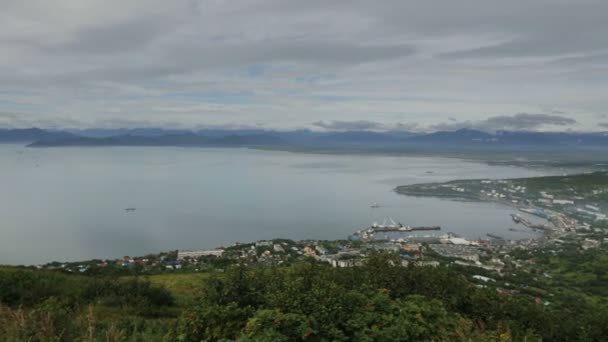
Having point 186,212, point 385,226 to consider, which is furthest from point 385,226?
point 186,212

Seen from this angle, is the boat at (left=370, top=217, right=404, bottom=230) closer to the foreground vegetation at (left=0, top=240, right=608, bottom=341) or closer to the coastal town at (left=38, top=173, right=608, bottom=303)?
the coastal town at (left=38, top=173, right=608, bottom=303)

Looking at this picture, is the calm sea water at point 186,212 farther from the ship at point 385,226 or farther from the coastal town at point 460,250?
the coastal town at point 460,250

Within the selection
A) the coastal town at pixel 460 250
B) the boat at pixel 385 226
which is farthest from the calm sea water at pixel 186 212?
the coastal town at pixel 460 250

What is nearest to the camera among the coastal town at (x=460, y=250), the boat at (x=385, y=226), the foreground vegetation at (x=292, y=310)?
the foreground vegetation at (x=292, y=310)

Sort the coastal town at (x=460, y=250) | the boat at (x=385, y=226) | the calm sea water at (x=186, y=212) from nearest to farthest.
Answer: the coastal town at (x=460, y=250)
the calm sea water at (x=186, y=212)
the boat at (x=385, y=226)

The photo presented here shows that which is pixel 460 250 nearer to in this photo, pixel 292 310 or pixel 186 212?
pixel 292 310

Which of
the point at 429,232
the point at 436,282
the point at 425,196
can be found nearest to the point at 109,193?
the point at 429,232

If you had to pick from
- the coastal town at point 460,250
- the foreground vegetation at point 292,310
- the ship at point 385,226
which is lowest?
the ship at point 385,226

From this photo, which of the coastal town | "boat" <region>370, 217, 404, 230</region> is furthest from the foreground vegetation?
"boat" <region>370, 217, 404, 230</region>
